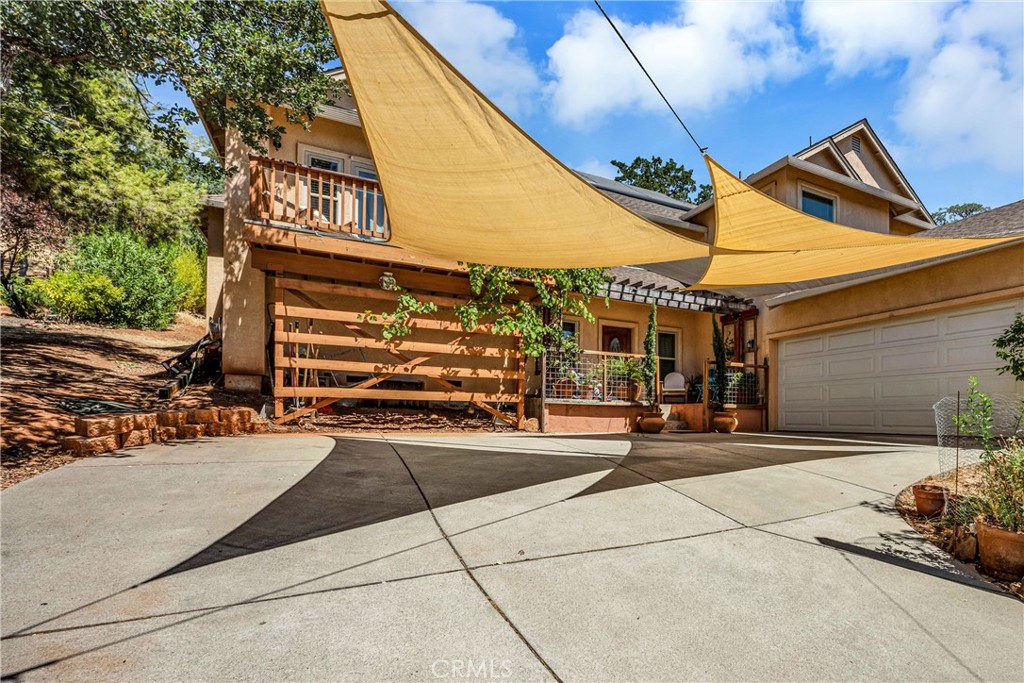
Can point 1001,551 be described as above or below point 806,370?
below

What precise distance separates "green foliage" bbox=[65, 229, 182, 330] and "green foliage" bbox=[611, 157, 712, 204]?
24475 mm

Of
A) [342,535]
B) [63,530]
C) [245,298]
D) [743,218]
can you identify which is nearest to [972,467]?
[743,218]

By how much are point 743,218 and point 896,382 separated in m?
5.37

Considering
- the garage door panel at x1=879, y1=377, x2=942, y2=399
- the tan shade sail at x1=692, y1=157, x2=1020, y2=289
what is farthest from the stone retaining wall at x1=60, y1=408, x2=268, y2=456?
the garage door panel at x1=879, y1=377, x2=942, y2=399

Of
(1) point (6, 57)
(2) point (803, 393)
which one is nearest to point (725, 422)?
(2) point (803, 393)

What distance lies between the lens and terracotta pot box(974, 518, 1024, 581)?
2.61 m

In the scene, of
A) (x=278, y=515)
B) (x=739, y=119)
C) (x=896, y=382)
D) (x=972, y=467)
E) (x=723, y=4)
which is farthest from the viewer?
(x=896, y=382)

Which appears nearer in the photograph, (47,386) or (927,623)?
(927,623)

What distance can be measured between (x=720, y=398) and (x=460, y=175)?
304 inches

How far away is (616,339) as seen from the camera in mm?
10812

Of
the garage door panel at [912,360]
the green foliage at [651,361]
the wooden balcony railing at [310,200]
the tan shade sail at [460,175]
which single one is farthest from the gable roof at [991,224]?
the wooden balcony railing at [310,200]

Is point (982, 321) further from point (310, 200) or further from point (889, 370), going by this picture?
point (310, 200)

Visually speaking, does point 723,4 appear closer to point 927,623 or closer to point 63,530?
point 927,623

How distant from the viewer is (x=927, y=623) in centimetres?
218
